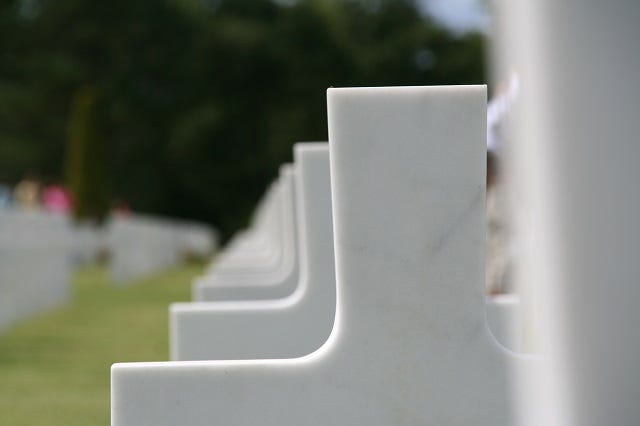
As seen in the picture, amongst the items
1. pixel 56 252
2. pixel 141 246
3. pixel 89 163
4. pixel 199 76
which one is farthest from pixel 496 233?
pixel 199 76

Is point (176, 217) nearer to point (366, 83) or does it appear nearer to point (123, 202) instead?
point (123, 202)

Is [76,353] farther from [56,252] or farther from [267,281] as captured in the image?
[56,252]

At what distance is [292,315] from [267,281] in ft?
4.86

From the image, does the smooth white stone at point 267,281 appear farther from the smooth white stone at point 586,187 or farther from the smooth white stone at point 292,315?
the smooth white stone at point 586,187

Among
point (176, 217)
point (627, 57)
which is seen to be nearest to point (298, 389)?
point (627, 57)

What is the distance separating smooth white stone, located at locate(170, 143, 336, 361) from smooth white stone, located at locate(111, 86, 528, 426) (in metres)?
1.04

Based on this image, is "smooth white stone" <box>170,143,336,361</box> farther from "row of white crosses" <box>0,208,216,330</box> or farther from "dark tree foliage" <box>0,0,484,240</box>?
"dark tree foliage" <box>0,0,484,240</box>

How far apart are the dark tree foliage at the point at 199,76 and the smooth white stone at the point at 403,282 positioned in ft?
125

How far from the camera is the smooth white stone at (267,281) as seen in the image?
481 centimetres

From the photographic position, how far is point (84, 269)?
20656 millimetres

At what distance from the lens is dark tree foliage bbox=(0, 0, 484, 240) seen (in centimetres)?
4116

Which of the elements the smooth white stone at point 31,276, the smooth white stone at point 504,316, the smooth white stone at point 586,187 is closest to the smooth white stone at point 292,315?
the smooth white stone at point 504,316

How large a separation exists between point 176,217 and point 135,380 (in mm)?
41861

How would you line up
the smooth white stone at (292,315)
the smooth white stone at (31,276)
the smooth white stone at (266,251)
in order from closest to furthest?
the smooth white stone at (292,315) → the smooth white stone at (266,251) → the smooth white stone at (31,276)
